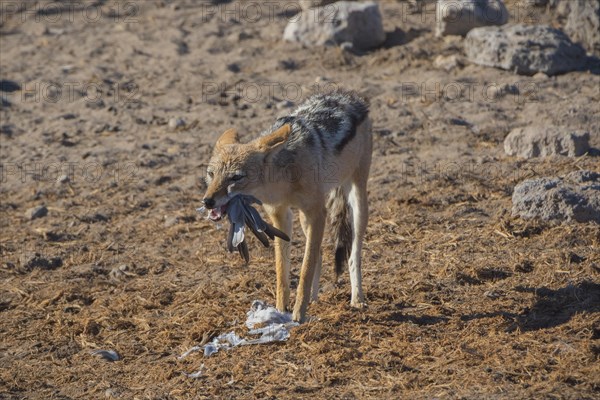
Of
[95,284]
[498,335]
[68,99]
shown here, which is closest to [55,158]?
[68,99]

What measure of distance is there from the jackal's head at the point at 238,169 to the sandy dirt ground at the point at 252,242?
1190mm

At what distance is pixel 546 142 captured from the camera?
34.7 feet

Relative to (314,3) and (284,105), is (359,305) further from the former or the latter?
(314,3)

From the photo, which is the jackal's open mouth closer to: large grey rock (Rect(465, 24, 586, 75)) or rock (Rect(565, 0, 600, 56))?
large grey rock (Rect(465, 24, 586, 75))

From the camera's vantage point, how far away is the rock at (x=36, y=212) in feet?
34.3

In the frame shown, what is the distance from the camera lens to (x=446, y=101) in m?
12.4

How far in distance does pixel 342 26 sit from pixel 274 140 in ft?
23.6

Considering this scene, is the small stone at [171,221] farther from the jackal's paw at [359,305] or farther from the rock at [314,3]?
the rock at [314,3]

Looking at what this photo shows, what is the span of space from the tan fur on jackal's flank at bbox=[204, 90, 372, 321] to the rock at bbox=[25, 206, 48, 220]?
12.1 ft

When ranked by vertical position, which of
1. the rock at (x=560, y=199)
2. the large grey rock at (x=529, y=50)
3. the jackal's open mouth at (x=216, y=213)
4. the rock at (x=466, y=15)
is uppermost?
the rock at (x=466, y=15)

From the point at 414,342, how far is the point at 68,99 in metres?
8.22

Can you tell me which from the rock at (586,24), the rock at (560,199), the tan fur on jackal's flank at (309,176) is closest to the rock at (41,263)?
the tan fur on jackal's flank at (309,176)

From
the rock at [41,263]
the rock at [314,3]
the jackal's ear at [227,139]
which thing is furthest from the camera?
the rock at [314,3]

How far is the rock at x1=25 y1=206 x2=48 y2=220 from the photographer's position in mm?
10445
